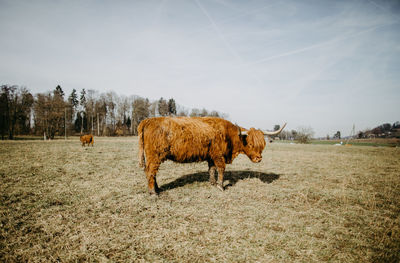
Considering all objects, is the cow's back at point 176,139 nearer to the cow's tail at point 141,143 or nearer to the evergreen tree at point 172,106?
the cow's tail at point 141,143

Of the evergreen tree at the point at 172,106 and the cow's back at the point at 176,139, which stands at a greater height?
the evergreen tree at the point at 172,106

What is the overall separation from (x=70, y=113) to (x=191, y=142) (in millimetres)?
54546

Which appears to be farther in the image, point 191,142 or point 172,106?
point 172,106

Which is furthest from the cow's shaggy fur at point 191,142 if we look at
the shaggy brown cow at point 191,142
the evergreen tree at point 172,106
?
the evergreen tree at point 172,106

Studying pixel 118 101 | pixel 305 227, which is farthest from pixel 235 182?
pixel 118 101

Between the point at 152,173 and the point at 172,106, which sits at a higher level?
the point at 172,106

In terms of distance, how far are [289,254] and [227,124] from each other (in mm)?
4268

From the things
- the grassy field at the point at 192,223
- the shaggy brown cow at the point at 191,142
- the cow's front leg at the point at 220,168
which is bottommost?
the grassy field at the point at 192,223

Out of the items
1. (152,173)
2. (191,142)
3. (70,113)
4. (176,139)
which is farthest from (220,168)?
(70,113)

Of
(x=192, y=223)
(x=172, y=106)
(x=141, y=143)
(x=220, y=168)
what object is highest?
(x=172, y=106)

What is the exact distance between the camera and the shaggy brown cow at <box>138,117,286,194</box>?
16.5ft

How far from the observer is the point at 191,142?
17.4 ft

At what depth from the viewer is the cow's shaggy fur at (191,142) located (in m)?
5.03

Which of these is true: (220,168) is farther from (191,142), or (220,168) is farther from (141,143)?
(141,143)
